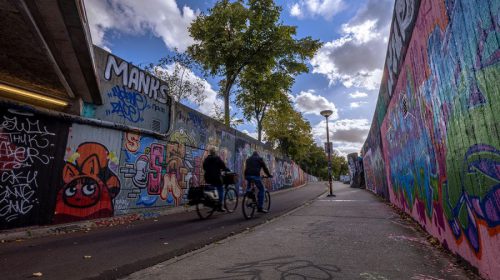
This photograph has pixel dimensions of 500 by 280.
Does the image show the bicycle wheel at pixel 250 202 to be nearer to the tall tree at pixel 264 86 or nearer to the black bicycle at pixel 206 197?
the black bicycle at pixel 206 197

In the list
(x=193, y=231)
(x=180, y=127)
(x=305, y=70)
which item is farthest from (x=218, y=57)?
(x=193, y=231)

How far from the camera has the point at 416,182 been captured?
5816mm

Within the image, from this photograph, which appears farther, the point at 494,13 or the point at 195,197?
the point at 195,197

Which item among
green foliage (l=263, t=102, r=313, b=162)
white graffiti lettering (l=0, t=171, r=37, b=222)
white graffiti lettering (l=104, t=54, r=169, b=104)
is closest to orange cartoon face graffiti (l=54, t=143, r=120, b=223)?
white graffiti lettering (l=0, t=171, r=37, b=222)

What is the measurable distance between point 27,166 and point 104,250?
343 centimetres

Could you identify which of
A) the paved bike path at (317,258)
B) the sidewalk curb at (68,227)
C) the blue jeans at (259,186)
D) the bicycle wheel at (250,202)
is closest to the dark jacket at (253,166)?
the blue jeans at (259,186)

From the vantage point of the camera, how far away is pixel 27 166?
641cm

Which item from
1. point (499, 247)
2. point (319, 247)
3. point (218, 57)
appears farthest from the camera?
point (218, 57)

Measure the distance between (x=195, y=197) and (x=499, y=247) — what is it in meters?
6.47

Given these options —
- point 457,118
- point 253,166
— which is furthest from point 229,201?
point 457,118

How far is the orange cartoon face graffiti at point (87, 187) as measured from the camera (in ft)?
23.6

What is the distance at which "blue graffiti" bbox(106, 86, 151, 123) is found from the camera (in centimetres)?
902

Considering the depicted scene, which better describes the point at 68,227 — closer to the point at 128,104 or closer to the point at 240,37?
the point at 128,104

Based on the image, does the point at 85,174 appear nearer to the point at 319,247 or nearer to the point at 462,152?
the point at 319,247
